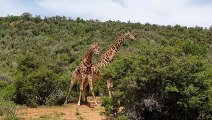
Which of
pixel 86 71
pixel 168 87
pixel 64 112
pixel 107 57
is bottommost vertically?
pixel 64 112

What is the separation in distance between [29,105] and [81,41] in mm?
22062

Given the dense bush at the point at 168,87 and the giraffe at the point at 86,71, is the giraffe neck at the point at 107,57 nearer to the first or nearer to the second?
the giraffe at the point at 86,71

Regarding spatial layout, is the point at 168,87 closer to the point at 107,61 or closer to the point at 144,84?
the point at 144,84

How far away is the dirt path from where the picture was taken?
13508mm

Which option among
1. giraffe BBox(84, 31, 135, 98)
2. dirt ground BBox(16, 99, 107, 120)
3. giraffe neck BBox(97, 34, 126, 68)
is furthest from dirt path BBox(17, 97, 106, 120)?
giraffe neck BBox(97, 34, 126, 68)

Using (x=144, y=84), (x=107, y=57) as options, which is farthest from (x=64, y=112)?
(x=107, y=57)

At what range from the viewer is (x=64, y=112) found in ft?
47.0

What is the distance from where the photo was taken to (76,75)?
1553 cm

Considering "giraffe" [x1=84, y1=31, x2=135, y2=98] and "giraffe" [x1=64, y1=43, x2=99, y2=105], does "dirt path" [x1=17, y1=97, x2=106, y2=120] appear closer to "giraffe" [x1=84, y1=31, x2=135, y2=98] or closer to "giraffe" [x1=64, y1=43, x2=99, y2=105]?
"giraffe" [x1=64, y1=43, x2=99, y2=105]

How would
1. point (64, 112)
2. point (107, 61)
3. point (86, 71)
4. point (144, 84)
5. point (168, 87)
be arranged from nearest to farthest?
point (168, 87)
point (144, 84)
point (64, 112)
point (86, 71)
point (107, 61)

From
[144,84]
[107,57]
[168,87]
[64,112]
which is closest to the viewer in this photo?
[168,87]

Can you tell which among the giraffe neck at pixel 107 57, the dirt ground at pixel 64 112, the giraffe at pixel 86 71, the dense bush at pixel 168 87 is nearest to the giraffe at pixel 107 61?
the giraffe neck at pixel 107 57

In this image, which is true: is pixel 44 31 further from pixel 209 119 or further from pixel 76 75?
pixel 209 119

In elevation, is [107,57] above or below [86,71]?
above
